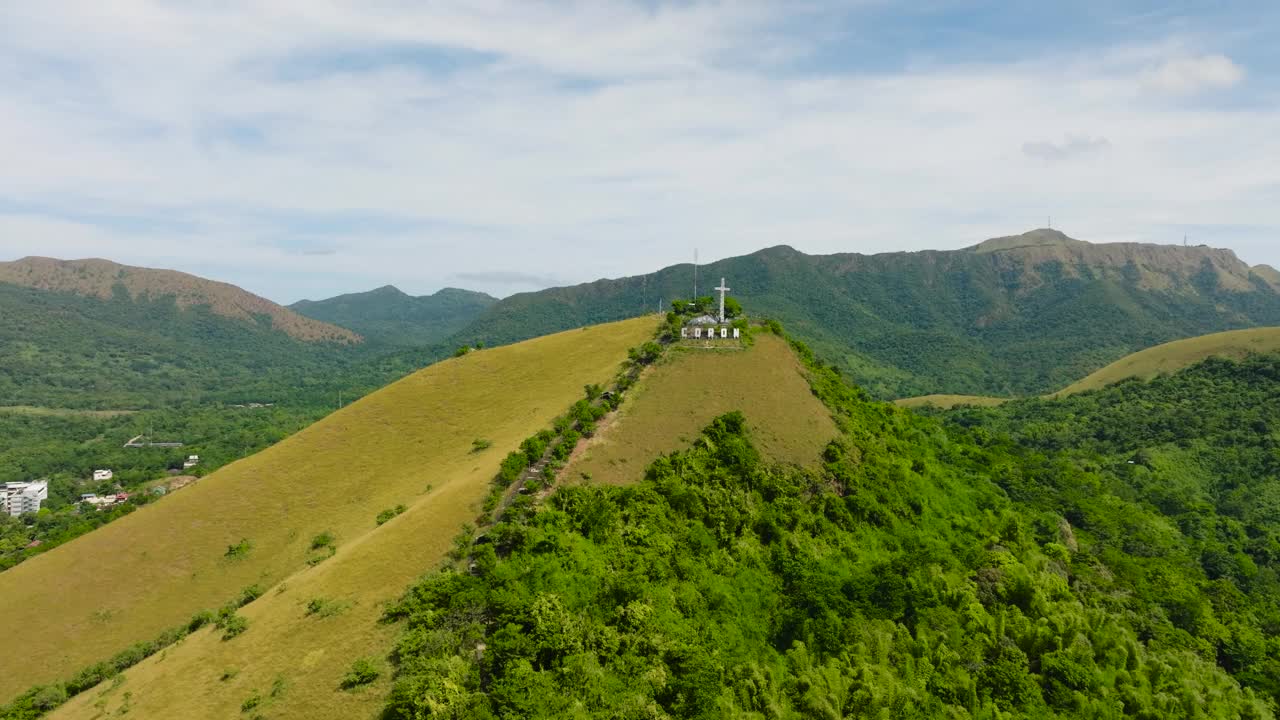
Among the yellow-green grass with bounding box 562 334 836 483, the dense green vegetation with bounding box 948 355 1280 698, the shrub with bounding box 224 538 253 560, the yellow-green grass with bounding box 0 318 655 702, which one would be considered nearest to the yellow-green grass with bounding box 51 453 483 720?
the yellow-green grass with bounding box 0 318 655 702

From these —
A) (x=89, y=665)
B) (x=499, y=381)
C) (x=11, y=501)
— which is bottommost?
(x=11, y=501)

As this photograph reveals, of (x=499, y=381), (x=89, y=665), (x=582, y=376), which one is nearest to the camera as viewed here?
(x=89, y=665)

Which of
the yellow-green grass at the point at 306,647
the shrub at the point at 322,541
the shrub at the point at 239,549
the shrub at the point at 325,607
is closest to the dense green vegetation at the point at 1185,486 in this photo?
the yellow-green grass at the point at 306,647

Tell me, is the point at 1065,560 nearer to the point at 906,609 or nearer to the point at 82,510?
the point at 906,609

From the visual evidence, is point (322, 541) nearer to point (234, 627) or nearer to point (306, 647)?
point (234, 627)

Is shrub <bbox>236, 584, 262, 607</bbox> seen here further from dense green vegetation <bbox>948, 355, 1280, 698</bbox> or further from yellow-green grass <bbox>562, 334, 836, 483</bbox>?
dense green vegetation <bbox>948, 355, 1280, 698</bbox>

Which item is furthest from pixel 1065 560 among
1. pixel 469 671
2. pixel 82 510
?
pixel 82 510

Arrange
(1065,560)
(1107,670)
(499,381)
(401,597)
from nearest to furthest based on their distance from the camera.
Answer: (401,597) → (1107,670) → (1065,560) → (499,381)
